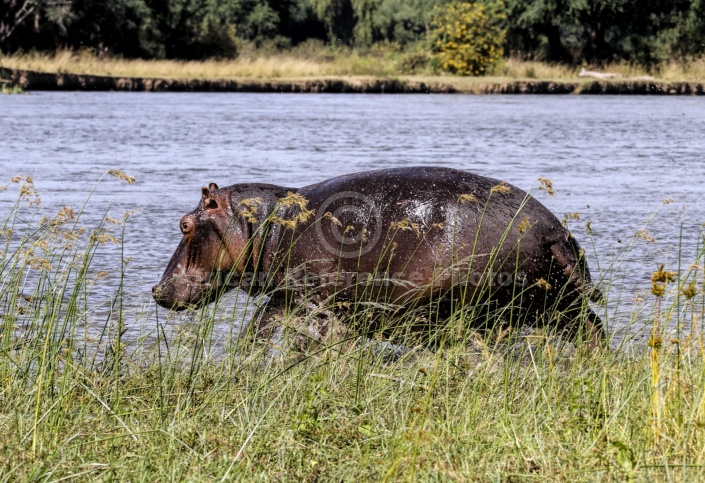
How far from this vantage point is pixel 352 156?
13016 mm

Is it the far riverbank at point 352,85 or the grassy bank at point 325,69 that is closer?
the far riverbank at point 352,85

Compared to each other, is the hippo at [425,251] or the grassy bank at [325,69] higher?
the hippo at [425,251]

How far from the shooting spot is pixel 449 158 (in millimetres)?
12883

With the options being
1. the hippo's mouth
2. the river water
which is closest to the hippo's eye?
the hippo's mouth

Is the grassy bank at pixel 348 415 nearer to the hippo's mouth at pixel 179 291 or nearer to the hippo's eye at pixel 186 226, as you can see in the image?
the hippo's mouth at pixel 179 291

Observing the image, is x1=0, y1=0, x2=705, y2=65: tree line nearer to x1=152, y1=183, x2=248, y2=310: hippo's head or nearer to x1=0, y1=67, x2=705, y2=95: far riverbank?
x1=0, y1=67, x2=705, y2=95: far riverbank

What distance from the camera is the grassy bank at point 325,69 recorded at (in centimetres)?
3347

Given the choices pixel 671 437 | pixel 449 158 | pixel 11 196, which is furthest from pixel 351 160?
pixel 671 437

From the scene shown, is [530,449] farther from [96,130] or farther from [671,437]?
[96,130]

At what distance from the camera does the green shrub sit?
3628 cm

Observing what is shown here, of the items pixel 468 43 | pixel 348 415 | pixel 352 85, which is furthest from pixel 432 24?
pixel 348 415

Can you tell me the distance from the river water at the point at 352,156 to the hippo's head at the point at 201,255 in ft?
0.53

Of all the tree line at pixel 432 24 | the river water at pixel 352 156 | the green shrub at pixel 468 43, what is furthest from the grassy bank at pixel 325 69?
the river water at pixel 352 156

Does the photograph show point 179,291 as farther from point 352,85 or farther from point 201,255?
point 352,85
